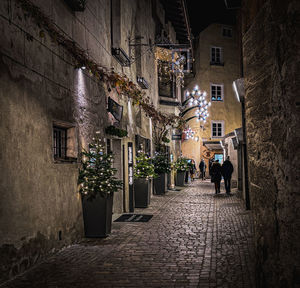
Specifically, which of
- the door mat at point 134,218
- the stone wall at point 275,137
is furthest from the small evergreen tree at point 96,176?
the stone wall at point 275,137

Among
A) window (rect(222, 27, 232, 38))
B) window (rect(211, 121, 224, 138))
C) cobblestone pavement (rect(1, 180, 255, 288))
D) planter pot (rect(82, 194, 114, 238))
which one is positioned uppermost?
window (rect(222, 27, 232, 38))

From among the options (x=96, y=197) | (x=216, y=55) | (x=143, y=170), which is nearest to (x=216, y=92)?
(x=216, y=55)

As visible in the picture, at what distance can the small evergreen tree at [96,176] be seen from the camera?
7711mm

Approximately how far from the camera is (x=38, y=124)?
5984mm

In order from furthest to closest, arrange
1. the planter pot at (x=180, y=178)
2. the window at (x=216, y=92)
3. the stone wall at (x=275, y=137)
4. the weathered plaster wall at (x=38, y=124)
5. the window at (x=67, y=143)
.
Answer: the window at (x=216, y=92) < the planter pot at (x=180, y=178) < the window at (x=67, y=143) < the weathered plaster wall at (x=38, y=124) < the stone wall at (x=275, y=137)

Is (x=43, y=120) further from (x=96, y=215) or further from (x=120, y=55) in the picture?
(x=120, y=55)

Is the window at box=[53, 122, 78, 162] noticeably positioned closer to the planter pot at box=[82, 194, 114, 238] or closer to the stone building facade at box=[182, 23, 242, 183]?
the planter pot at box=[82, 194, 114, 238]

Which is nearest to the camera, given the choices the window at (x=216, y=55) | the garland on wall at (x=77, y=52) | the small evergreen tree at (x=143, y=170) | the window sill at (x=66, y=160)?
the garland on wall at (x=77, y=52)

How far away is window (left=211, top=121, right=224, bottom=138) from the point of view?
1298 inches

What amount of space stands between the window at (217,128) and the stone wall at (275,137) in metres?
30.0

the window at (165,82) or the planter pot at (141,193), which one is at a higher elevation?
the window at (165,82)

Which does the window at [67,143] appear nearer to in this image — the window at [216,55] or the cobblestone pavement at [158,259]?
the cobblestone pavement at [158,259]

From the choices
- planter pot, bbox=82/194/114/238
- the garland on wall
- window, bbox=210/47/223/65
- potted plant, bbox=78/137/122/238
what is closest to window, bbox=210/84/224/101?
window, bbox=210/47/223/65

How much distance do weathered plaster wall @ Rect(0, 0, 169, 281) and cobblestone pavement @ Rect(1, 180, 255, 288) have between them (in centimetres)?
42
